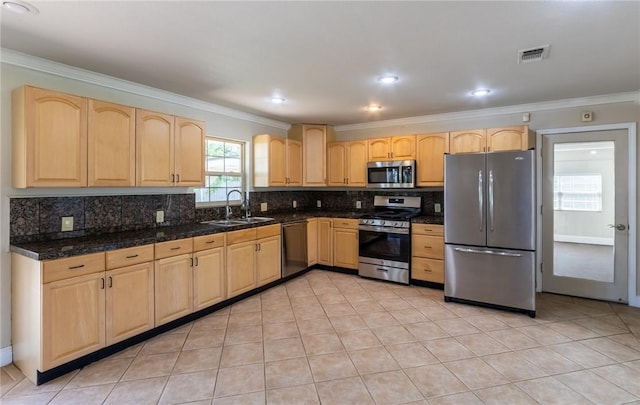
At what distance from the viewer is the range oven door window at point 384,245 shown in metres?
4.49

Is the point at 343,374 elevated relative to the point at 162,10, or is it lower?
lower

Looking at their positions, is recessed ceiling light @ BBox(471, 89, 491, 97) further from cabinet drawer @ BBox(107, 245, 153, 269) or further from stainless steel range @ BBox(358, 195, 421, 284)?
cabinet drawer @ BBox(107, 245, 153, 269)

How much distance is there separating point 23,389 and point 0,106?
207cm

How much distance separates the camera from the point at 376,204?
211 inches

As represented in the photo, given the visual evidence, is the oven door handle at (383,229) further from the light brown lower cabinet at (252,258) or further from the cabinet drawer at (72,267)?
the cabinet drawer at (72,267)

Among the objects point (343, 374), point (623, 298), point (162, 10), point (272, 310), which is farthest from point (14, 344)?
point (623, 298)

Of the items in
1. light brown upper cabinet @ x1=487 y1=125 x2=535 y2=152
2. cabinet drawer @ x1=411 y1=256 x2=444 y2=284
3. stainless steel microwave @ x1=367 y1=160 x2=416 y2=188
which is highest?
light brown upper cabinet @ x1=487 y1=125 x2=535 y2=152

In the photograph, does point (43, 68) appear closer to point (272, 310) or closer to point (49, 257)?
point (49, 257)

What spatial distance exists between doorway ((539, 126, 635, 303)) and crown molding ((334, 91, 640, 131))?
12.3 inches

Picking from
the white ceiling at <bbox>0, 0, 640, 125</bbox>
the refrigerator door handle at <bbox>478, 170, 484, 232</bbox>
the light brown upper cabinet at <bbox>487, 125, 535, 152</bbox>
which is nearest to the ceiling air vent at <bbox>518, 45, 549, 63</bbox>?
the white ceiling at <bbox>0, 0, 640, 125</bbox>

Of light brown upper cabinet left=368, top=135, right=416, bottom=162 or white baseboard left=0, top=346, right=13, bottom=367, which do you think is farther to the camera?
light brown upper cabinet left=368, top=135, right=416, bottom=162

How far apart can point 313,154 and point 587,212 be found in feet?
12.6

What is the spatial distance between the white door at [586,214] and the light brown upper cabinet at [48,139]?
5.12 m

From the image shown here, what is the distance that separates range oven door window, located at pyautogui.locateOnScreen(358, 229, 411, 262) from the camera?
4.49 metres
